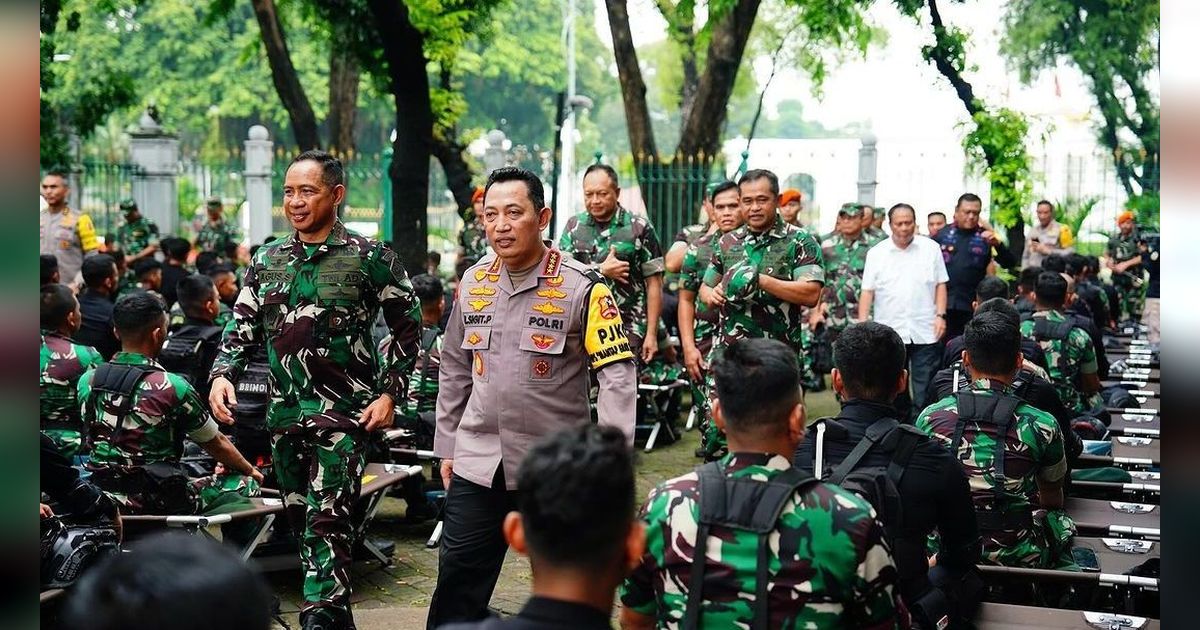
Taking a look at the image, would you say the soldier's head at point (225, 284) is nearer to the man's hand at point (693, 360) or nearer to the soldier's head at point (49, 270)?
the soldier's head at point (49, 270)

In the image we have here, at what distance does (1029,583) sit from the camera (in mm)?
4859

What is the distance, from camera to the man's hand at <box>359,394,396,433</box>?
→ 18.0 feet

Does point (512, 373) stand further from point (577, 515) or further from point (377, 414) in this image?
→ point (577, 515)

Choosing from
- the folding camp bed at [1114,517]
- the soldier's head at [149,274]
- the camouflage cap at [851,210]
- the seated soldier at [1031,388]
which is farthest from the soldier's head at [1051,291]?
the soldier's head at [149,274]

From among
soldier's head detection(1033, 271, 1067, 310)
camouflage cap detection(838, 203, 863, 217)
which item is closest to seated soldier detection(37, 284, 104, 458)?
soldier's head detection(1033, 271, 1067, 310)

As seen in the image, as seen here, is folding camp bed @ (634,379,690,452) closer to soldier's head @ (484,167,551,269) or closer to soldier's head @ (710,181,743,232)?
soldier's head @ (710,181,743,232)

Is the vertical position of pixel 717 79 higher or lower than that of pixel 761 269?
higher

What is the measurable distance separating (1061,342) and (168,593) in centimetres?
697

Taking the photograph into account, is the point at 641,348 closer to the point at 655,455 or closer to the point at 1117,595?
the point at 655,455

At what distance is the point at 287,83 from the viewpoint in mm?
17438

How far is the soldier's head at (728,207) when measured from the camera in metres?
8.91

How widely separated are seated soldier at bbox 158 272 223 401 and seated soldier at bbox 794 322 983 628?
4362 millimetres

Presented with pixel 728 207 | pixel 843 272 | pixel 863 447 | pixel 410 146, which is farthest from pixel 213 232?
pixel 863 447

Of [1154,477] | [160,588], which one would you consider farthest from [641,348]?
[160,588]
